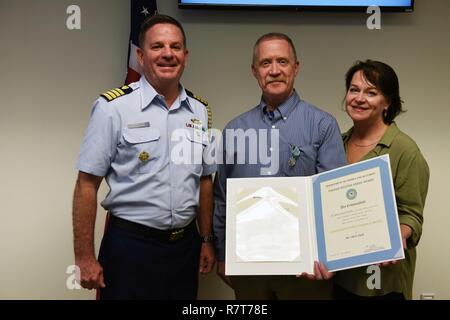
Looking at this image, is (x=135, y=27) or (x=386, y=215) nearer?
(x=386, y=215)

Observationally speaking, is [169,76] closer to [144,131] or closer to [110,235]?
[144,131]

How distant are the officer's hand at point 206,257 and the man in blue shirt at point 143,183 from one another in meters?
0.13

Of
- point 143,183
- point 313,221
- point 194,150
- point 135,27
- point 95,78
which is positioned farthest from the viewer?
point 95,78

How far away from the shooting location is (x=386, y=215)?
147 centimetres

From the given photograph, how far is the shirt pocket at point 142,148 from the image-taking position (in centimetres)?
169

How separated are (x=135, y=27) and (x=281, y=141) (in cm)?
111

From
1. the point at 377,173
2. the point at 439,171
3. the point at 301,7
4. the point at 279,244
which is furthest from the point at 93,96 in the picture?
the point at 439,171

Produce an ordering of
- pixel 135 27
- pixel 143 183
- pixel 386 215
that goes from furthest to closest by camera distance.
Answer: pixel 135 27 < pixel 143 183 < pixel 386 215

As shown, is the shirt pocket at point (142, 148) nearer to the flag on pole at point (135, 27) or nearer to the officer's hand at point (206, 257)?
the officer's hand at point (206, 257)
